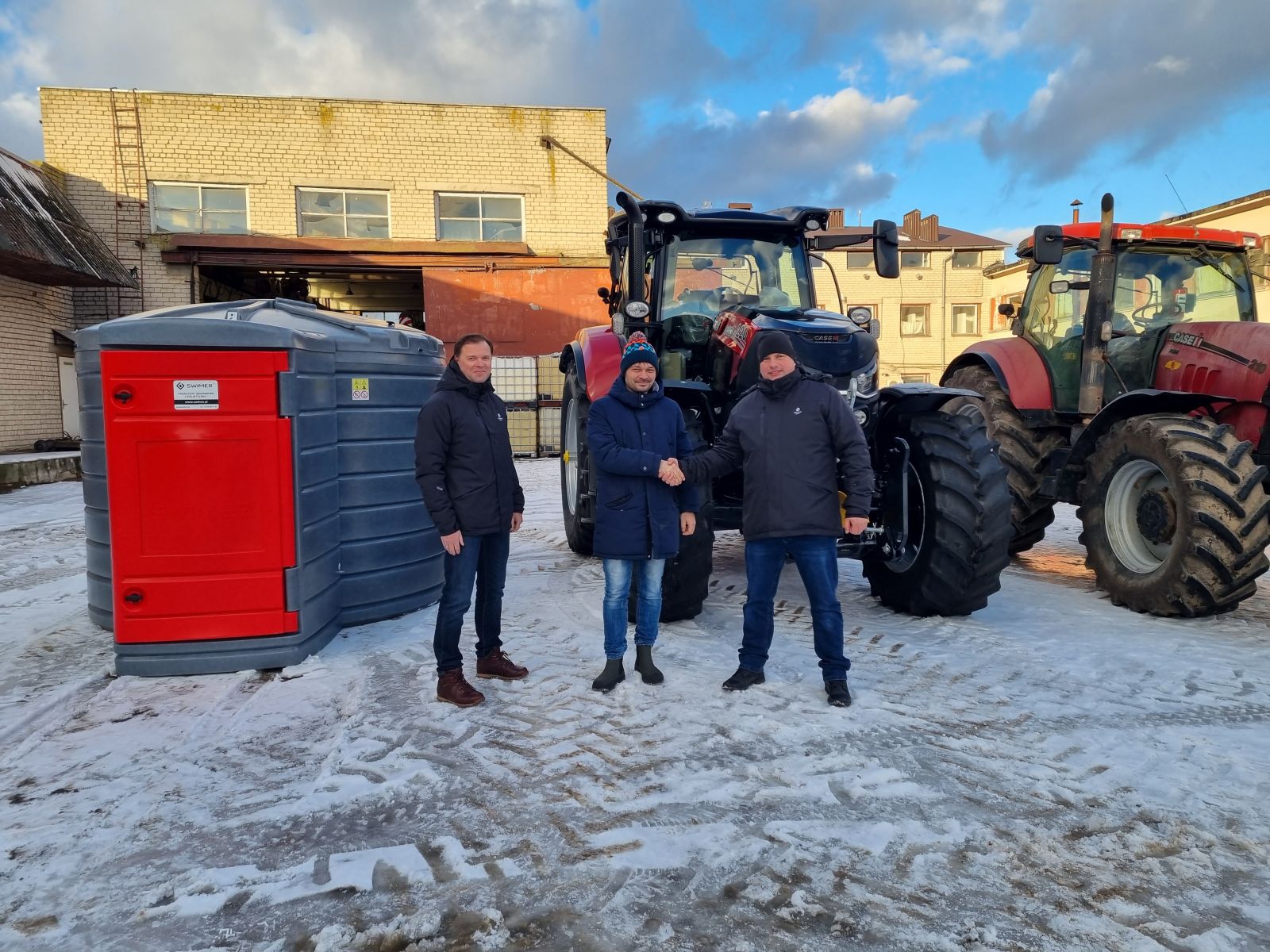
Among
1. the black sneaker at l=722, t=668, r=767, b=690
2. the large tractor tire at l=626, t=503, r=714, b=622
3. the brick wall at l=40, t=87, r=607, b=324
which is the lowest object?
the black sneaker at l=722, t=668, r=767, b=690

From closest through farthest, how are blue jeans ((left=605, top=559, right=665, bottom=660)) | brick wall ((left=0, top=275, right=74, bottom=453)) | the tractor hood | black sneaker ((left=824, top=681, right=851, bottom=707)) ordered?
black sneaker ((left=824, top=681, right=851, bottom=707)) < blue jeans ((left=605, top=559, right=665, bottom=660)) < the tractor hood < brick wall ((left=0, top=275, right=74, bottom=453))

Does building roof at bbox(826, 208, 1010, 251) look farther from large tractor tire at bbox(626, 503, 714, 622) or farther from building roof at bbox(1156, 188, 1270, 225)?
large tractor tire at bbox(626, 503, 714, 622)

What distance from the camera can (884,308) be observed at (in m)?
27.9

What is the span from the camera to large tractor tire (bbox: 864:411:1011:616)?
4543 mm

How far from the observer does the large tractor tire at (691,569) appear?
4457mm

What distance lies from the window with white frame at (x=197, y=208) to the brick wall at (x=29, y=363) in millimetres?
2483

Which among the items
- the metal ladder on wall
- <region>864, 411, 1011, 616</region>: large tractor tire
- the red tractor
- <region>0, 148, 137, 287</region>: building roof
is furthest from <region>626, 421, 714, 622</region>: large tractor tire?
the metal ladder on wall

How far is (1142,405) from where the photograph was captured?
544 cm

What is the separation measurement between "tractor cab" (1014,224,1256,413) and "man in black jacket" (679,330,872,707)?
3123mm

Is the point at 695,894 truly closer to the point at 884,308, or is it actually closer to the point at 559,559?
the point at 559,559

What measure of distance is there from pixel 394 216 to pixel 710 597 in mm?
14652

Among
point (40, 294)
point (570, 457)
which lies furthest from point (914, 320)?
point (40, 294)

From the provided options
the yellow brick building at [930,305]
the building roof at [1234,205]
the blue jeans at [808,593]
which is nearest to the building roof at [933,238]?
the yellow brick building at [930,305]

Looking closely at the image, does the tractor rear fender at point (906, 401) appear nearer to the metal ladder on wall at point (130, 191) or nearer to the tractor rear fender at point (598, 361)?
the tractor rear fender at point (598, 361)
